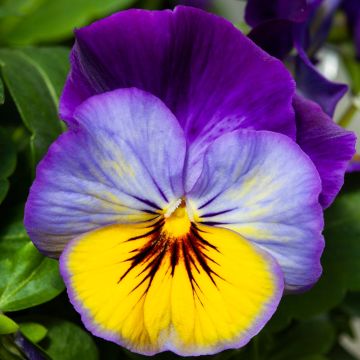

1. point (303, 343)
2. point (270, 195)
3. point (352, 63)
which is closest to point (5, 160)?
point (270, 195)

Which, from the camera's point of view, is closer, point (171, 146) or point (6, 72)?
point (171, 146)

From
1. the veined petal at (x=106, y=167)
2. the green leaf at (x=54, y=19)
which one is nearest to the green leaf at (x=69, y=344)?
the veined petal at (x=106, y=167)

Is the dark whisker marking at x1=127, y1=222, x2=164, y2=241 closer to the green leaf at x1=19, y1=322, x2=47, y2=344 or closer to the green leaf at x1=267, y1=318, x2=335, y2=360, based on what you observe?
the green leaf at x1=19, y1=322, x2=47, y2=344

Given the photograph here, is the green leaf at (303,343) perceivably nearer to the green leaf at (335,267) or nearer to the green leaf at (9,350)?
the green leaf at (335,267)

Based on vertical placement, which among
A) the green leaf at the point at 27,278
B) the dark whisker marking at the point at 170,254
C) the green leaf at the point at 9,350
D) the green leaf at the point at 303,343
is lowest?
the green leaf at the point at 303,343

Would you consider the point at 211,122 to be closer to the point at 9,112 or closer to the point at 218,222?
the point at 218,222

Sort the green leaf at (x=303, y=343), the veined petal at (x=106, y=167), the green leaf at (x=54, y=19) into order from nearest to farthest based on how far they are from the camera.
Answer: the veined petal at (x=106, y=167) < the green leaf at (x=303, y=343) < the green leaf at (x=54, y=19)

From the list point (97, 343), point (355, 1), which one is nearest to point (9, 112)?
point (97, 343)
